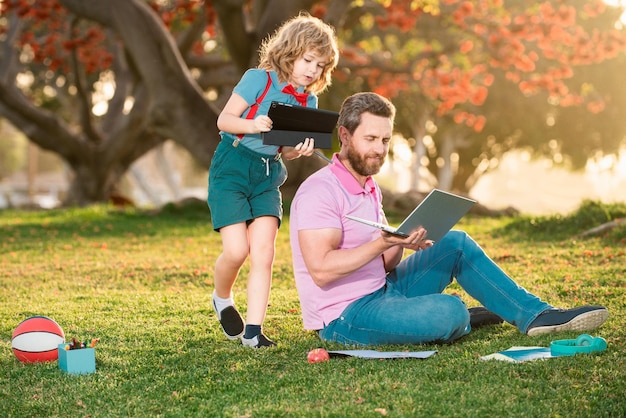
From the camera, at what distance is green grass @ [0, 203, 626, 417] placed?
3.54m

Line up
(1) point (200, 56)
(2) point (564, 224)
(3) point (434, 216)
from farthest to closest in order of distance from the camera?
1. (1) point (200, 56)
2. (2) point (564, 224)
3. (3) point (434, 216)

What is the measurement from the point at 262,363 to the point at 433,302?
925mm

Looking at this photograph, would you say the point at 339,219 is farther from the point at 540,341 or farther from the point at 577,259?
the point at 577,259

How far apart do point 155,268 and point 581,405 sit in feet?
17.5

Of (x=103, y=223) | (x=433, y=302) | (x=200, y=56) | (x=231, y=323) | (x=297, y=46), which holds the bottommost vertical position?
(x=103, y=223)

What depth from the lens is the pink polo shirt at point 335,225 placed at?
4.50 metres

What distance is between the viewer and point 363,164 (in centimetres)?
455

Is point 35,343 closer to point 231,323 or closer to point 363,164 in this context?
point 231,323

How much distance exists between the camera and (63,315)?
576 centimetres

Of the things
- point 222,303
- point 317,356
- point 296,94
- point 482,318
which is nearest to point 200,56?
point 296,94

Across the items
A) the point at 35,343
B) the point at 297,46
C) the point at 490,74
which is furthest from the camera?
the point at 490,74

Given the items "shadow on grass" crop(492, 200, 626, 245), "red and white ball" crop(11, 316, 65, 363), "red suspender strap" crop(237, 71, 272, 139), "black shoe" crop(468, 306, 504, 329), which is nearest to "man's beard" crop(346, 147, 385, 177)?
A: "red suspender strap" crop(237, 71, 272, 139)

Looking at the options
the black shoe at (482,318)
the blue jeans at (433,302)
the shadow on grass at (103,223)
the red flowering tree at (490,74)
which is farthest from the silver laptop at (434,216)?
the red flowering tree at (490,74)

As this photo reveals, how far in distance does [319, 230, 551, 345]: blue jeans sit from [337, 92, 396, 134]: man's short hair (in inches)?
31.9
